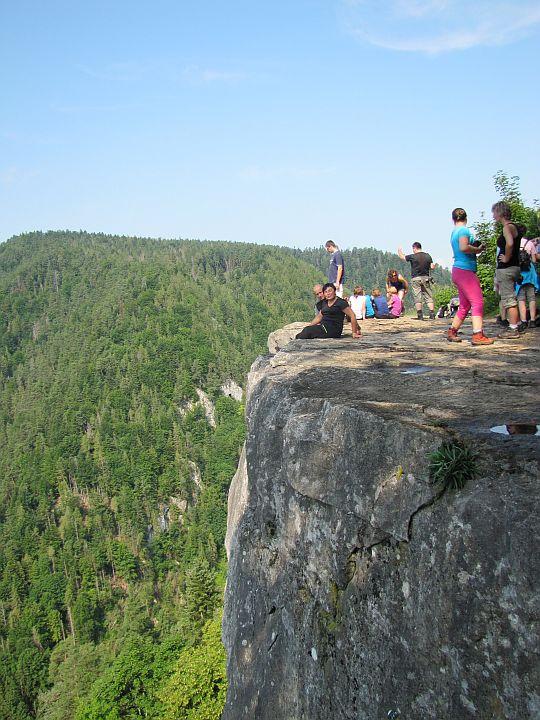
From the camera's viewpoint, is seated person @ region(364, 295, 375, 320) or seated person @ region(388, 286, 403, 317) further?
seated person @ region(388, 286, 403, 317)

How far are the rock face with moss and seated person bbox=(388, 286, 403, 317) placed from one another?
35.1ft

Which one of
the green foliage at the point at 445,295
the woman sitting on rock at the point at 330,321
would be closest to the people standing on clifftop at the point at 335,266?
Answer: the woman sitting on rock at the point at 330,321

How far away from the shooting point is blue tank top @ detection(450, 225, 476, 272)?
8.66 metres

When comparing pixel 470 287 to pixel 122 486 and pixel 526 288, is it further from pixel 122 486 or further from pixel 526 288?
pixel 122 486

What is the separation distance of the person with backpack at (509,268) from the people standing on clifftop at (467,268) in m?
0.47

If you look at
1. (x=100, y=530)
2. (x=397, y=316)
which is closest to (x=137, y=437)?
(x=100, y=530)

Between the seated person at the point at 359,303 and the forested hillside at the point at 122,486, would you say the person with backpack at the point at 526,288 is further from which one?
the forested hillside at the point at 122,486

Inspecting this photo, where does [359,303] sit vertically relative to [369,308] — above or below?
above

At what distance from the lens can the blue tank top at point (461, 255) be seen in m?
8.66

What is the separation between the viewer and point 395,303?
60.8 ft

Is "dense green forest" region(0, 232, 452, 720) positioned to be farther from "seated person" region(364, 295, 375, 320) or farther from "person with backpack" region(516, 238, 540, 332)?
"person with backpack" region(516, 238, 540, 332)

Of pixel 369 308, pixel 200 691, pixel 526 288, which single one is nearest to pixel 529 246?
pixel 526 288

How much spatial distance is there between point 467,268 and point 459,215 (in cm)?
79

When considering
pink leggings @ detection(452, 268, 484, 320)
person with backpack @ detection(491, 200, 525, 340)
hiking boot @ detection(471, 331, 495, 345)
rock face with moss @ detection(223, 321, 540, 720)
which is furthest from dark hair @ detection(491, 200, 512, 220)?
rock face with moss @ detection(223, 321, 540, 720)
